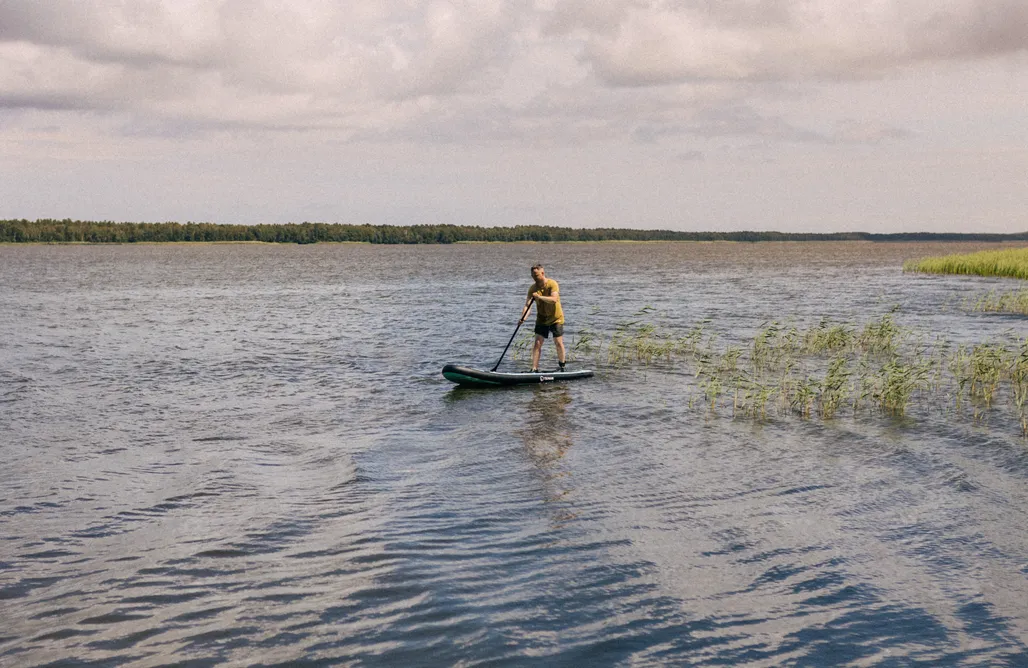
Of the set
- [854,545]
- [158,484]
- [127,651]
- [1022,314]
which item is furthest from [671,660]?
[1022,314]

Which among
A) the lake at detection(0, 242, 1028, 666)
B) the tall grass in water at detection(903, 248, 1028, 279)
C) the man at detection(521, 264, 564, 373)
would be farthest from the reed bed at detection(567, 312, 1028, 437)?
the tall grass in water at detection(903, 248, 1028, 279)

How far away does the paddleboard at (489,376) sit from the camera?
20406mm

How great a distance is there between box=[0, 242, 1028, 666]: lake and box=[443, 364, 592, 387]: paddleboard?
272 millimetres

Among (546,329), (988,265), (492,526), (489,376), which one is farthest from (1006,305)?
(492,526)

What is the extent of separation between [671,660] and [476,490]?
534cm

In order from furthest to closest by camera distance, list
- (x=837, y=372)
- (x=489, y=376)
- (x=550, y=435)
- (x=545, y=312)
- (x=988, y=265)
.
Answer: (x=988, y=265)
(x=545, y=312)
(x=489, y=376)
(x=837, y=372)
(x=550, y=435)

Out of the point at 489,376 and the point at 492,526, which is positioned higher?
the point at 489,376

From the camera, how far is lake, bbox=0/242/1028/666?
23.9ft

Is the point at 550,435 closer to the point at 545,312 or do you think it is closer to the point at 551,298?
the point at 551,298

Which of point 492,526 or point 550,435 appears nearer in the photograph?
point 492,526

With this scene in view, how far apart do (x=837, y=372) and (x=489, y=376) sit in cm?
809

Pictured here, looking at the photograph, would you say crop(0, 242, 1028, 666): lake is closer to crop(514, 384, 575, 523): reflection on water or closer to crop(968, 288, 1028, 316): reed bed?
crop(514, 384, 575, 523): reflection on water

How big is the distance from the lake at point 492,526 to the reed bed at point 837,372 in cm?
46

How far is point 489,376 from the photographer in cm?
2059
